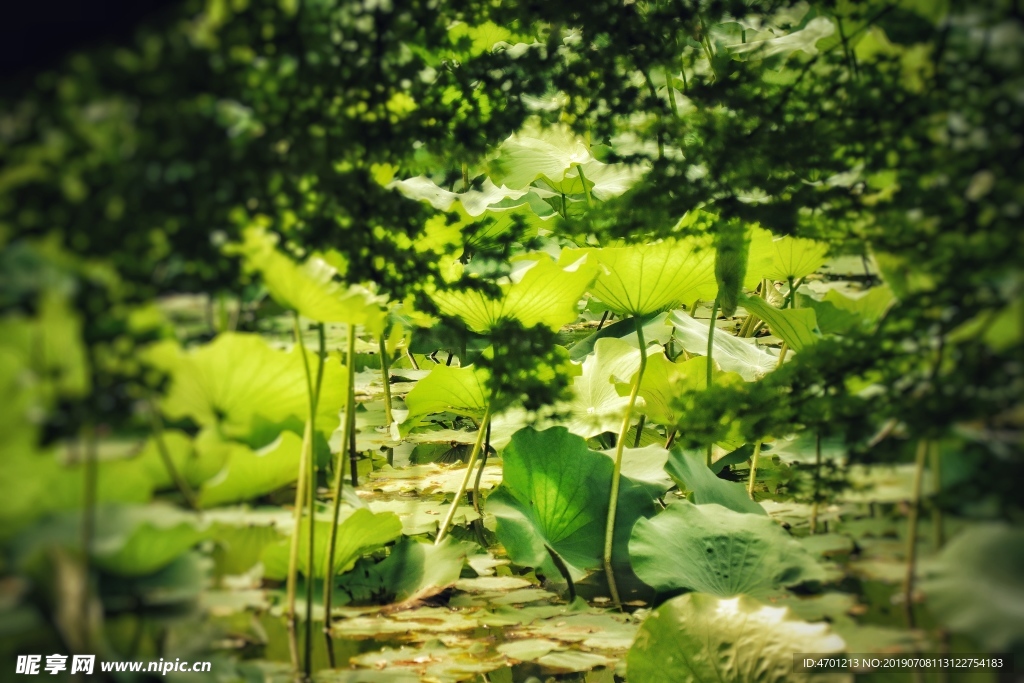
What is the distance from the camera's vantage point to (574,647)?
1258 mm

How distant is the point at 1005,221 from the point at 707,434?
472 millimetres

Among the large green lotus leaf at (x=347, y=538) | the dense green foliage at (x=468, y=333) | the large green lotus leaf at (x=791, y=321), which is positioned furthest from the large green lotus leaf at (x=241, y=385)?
the large green lotus leaf at (x=791, y=321)

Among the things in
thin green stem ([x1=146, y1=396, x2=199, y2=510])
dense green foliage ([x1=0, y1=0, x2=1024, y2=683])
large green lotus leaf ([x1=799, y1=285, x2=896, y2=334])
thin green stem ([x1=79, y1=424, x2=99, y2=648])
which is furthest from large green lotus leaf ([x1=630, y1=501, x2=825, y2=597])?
thin green stem ([x1=79, y1=424, x2=99, y2=648])

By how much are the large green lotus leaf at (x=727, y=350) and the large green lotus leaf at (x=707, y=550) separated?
0.46m

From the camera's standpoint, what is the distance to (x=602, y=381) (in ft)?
5.86

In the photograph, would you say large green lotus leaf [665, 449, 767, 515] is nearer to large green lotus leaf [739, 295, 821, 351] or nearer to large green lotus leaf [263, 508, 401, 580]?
large green lotus leaf [739, 295, 821, 351]

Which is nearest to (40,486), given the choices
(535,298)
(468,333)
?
(468,333)

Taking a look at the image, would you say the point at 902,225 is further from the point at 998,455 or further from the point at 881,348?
the point at 998,455

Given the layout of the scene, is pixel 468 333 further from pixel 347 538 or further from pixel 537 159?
pixel 537 159

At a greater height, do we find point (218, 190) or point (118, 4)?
point (118, 4)

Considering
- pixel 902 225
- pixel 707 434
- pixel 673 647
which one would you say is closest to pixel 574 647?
pixel 673 647

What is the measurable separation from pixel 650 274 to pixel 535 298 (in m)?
0.27

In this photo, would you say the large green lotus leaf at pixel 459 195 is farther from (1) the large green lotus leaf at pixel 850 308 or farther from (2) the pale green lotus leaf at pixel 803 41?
(1) the large green lotus leaf at pixel 850 308

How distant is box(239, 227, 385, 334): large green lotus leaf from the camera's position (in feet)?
2.69
